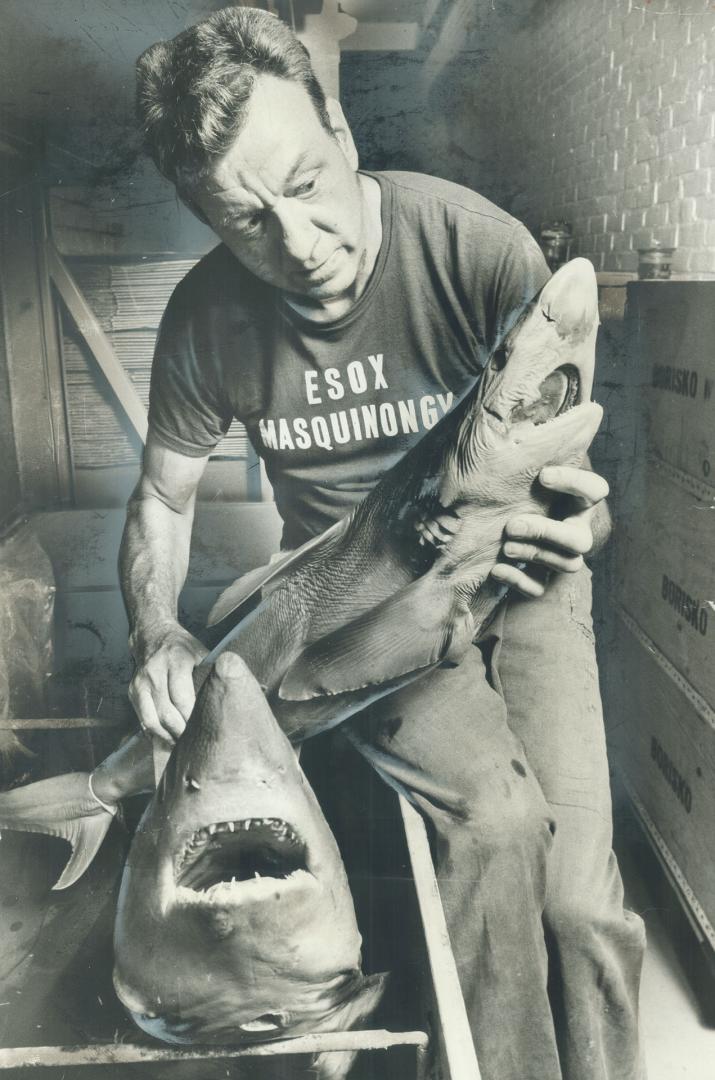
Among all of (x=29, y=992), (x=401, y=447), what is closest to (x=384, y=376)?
(x=401, y=447)

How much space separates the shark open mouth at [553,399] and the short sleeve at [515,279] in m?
0.10

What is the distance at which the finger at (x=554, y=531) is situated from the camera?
1082 millimetres

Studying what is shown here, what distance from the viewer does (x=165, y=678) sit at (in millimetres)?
1209

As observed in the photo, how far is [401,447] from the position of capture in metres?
1.16

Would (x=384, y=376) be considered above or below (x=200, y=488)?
above

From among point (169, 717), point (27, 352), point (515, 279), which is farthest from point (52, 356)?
point (515, 279)

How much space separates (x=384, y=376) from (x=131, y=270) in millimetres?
366

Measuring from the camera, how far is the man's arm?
1.21m

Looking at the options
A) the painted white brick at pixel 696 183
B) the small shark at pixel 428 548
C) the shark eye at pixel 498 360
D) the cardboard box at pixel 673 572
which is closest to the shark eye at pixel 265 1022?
the small shark at pixel 428 548

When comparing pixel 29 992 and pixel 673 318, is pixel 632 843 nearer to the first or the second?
pixel 673 318

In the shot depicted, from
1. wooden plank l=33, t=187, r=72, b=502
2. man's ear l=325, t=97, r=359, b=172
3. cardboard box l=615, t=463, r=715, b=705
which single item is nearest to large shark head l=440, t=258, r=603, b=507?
cardboard box l=615, t=463, r=715, b=705

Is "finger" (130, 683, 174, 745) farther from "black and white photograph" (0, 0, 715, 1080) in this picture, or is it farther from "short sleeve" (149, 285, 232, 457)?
"short sleeve" (149, 285, 232, 457)

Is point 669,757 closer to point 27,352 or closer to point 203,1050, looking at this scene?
point 203,1050

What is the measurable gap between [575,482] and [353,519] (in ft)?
0.99
